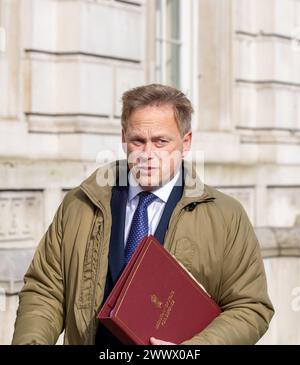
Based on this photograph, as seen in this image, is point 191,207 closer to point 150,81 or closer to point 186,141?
point 186,141

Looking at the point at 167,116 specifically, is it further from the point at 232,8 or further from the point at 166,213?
the point at 232,8

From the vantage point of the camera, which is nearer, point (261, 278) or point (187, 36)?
point (261, 278)

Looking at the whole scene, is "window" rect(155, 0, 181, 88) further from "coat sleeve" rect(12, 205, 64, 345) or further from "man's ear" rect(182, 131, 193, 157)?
"coat sleeve" rect(12, 205, 64, 345)

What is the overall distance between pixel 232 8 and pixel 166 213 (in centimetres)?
892

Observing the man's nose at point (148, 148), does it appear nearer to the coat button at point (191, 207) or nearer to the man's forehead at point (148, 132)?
the man's forehead at point (148, 132)

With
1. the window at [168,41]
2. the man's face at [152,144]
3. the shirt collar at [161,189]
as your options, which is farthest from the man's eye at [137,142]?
the window at [168,41]

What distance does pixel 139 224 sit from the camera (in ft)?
13.6

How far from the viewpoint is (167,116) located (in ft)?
13.4

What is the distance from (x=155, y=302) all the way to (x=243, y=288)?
35cm

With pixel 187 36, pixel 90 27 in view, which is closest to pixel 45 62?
pixel 90 27

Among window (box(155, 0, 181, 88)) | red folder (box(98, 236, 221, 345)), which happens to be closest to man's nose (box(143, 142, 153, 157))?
red folder (box(98, 236, 221, 345))

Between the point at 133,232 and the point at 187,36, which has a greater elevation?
the point at 187,36

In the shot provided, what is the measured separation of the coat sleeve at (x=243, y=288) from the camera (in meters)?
4.02
